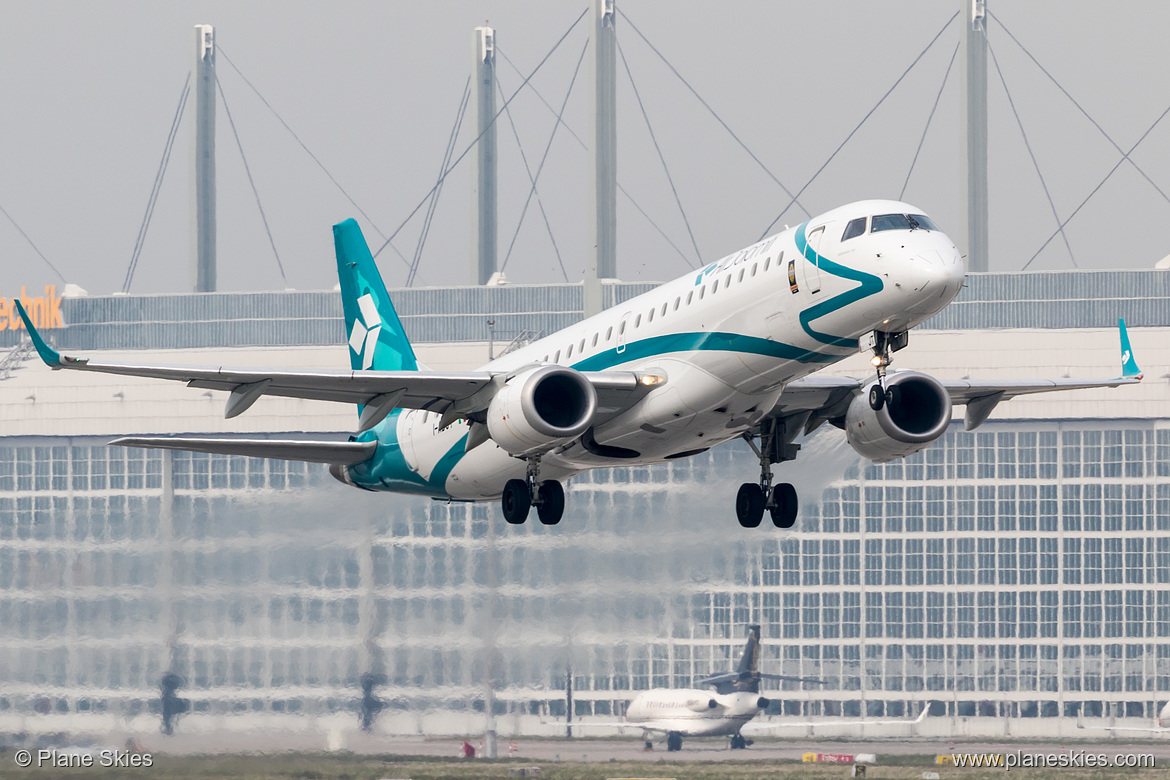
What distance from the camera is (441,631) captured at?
3177 inches

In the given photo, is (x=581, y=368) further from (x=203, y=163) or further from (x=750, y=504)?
(x=203, y=163)

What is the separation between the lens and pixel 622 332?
38688mm

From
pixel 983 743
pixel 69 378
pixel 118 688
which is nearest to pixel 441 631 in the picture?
pixel 118 688

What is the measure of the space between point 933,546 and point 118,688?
62.0 metres

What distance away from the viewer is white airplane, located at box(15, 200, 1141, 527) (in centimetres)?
3344

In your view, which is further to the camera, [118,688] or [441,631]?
[441,631]

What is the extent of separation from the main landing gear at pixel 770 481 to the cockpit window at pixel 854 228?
826 centimetres

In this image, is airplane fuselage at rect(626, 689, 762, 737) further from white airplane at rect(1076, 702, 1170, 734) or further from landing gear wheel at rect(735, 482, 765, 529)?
landing gear wheel at rect(735, 482, 765, 529)

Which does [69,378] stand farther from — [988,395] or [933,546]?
[988,395]

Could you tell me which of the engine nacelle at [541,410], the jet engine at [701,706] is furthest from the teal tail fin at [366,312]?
the jet engine at [701,706]

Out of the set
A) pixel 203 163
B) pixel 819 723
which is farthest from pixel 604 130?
pixel 819 723

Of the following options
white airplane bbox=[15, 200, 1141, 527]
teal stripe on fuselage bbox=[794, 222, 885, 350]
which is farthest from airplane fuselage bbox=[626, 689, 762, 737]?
teal stripe on fuselage bbox=[794, 222, 885, 350]

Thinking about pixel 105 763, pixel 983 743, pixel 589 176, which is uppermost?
pixel 589 176

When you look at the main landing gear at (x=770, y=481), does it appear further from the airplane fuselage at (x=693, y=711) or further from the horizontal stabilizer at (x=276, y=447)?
the airplane fuselage at (x=693, y=711)
